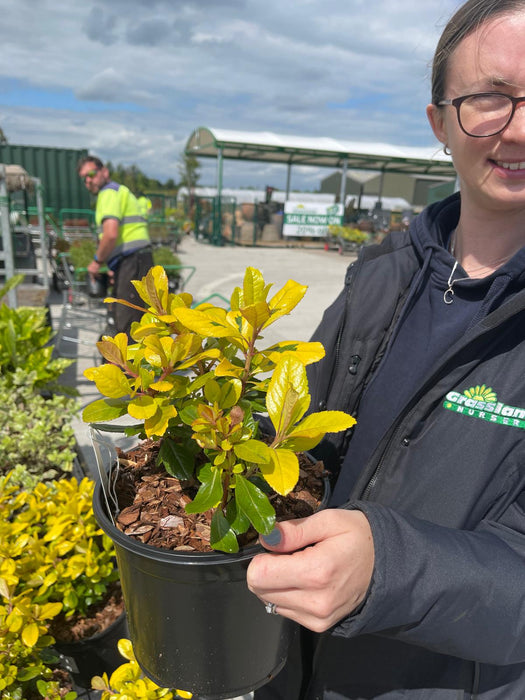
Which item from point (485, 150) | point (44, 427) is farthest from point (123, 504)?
point (44, 427)

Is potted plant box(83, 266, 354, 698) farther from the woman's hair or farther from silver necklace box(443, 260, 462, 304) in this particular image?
the woman's hair

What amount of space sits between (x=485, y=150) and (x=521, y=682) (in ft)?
3.61

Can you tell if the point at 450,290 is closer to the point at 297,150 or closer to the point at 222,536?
the point at 222,536

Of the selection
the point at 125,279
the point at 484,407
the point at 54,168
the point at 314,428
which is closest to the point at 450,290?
the point at 484,407

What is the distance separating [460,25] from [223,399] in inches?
37.8

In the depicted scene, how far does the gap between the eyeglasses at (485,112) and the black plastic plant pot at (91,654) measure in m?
1.88

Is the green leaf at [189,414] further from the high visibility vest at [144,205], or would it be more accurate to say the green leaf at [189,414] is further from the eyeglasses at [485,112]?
the high visibility vest at [144,205]

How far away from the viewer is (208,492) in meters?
0.68

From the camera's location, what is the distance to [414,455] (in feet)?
3.38

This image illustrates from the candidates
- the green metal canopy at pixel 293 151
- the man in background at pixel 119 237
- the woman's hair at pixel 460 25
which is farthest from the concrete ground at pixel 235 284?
the green metal canopy at pixel 293 151

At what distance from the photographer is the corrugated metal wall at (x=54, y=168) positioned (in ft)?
61.5

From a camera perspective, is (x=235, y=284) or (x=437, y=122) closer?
(x=437, y=122)

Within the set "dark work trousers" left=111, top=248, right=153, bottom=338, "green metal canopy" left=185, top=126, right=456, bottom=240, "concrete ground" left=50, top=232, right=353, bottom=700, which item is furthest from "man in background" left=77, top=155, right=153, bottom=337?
"green metal canopy" left=185, top=126, right=456, bottom=240

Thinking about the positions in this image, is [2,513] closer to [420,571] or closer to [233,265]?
[420,571]
